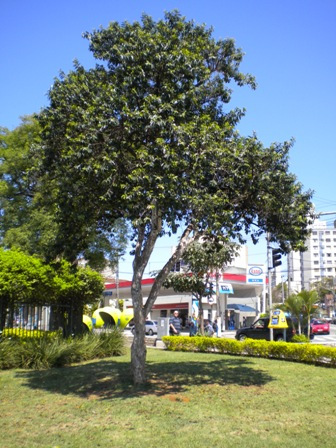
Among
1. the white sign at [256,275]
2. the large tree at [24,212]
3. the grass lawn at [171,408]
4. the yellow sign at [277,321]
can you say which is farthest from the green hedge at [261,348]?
the white sign at [256,275]

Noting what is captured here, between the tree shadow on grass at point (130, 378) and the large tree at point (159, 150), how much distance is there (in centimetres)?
69

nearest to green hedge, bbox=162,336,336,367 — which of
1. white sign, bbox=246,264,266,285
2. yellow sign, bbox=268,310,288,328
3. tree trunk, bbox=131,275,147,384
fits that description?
yellow sign, bbox=268,310,288,328

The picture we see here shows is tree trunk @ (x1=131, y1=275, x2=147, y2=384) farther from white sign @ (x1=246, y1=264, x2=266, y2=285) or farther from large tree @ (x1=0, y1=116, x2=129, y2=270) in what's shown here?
white sign @ (x1=246, y1=264, x2=266, y2=285)

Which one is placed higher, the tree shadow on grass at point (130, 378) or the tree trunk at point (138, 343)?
the tree trunk at point (138, 343)

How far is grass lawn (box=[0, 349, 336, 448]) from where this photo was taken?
21.9 ft

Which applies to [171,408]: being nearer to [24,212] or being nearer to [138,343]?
[138,343]

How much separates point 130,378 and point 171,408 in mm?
2833

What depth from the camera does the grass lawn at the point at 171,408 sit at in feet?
21.9

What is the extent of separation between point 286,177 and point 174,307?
123 feet

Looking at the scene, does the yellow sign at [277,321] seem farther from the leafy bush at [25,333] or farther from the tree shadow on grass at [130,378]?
the leafy bush at [25,333]

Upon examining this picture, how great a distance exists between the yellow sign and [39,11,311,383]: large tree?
348 inches

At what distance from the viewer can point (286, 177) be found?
10.4 m

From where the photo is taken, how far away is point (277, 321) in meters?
19.2

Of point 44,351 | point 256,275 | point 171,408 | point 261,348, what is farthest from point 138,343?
point 256,275
